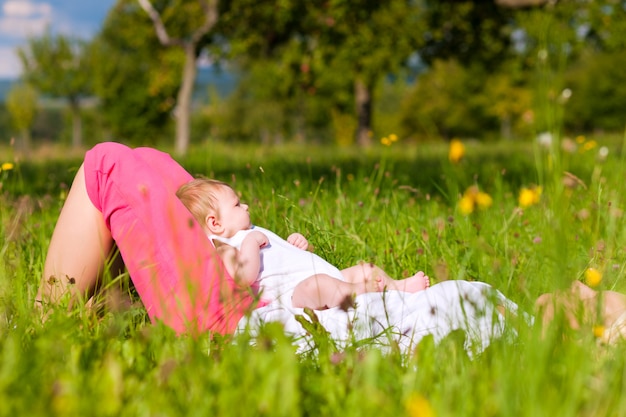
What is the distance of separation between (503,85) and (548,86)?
1864 inches

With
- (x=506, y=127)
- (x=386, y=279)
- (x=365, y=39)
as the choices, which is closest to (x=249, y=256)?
(x=386, y=279)

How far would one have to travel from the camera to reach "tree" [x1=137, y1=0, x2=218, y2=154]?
53.2 feet

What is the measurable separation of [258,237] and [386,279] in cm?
58

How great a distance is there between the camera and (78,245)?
2703 millimetres

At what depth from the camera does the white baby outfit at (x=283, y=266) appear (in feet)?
8.75

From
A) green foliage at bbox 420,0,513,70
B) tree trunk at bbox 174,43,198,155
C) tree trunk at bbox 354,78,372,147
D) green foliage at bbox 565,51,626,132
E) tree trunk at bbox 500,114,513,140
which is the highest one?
green foliage at bbox 420,0,513,70

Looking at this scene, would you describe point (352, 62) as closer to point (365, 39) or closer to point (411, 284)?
point (365, 39)

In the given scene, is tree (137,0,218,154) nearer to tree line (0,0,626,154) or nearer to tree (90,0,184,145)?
tree line (0,0,626,154)

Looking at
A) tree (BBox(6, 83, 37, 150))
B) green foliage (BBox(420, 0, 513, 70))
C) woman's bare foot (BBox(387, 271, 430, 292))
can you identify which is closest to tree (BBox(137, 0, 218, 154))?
green foliage (BBox(420, 0, 513, 70))

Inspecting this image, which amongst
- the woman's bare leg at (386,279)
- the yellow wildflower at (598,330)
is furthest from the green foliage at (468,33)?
the yellow wildflower at (598,330)

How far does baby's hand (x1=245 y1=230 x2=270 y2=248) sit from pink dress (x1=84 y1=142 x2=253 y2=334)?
0.98ft

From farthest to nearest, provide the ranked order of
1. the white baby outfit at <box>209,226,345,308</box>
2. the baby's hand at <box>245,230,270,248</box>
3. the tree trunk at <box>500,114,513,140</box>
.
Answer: the tree trunk at <box>500,114,513,140</box>
the baby's hand at <box>245,230,270,248</box>
the white baby outfit at <box>209,226,345,308</box>

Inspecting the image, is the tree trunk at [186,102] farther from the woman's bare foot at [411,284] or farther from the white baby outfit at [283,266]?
the woman's bare foot at [411,284]

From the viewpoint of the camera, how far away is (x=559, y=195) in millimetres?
1674
